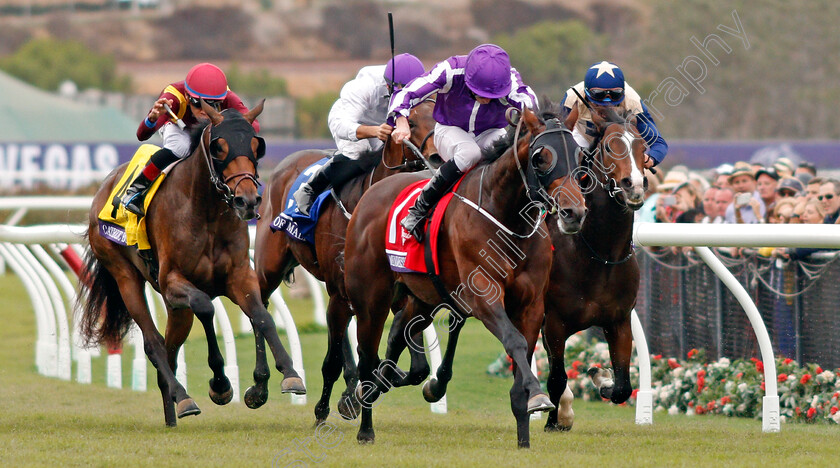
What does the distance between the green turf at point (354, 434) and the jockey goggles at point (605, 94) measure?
1.61m

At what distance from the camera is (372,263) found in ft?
19.0

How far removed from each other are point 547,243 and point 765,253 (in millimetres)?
2368

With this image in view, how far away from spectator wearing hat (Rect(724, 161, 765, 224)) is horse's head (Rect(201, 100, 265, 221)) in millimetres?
3426

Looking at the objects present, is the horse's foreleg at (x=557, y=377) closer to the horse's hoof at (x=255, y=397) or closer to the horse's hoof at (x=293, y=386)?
the horse's hoof at (x=293, y=386)

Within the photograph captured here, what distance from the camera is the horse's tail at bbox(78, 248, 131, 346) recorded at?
7141 mm

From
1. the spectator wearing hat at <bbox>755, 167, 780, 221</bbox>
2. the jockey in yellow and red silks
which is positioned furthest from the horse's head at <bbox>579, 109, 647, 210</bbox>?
the spectator wearing hat at <bbox>755, 167, 780, 221</bbox>

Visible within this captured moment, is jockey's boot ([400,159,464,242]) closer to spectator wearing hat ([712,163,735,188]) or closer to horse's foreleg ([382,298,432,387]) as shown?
horse's foreleg ([382,298,432,387])

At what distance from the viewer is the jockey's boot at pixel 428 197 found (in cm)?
542

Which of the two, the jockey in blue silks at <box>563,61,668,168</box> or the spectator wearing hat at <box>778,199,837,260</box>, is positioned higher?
the jockey in blue silks at <box>563,61,668,168</box>

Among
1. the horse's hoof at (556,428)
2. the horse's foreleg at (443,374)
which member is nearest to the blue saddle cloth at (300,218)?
the horse's foreleg at (443,374)

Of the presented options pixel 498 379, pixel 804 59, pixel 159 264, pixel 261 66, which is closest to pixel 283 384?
pixel 159 264

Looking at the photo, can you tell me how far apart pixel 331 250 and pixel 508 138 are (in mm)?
1740

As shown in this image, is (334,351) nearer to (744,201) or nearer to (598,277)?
(598,277)

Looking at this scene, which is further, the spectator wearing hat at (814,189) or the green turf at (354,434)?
the spectator wearing hat at (814,189)
